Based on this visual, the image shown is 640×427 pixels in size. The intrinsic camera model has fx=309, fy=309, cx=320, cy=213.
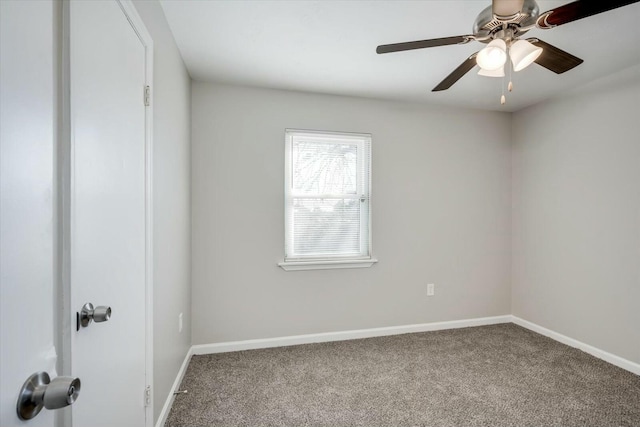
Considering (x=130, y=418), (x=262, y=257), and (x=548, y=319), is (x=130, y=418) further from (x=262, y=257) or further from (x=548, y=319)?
(x=548, y=319)

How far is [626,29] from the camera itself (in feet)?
6.33

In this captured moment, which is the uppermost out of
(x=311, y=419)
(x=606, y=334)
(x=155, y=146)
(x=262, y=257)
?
(x=155, y=146)

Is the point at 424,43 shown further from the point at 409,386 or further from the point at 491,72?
the point at 409,386

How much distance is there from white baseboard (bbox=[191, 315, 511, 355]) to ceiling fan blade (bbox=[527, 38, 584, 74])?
2575mm

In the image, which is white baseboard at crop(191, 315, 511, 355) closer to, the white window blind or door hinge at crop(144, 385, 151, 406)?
the white window blind

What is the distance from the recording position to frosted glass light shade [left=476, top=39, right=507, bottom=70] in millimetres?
1477

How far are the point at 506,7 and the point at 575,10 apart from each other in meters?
0.28

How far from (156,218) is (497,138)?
358 cm

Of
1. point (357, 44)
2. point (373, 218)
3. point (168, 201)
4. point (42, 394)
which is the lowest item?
point (42, 394)

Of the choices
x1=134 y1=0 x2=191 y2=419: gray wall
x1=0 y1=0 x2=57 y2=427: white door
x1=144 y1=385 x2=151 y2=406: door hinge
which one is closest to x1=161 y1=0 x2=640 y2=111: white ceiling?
x1=134 y1=0 x2=191 y2=419: gray wall

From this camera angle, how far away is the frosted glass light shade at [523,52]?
151 cm

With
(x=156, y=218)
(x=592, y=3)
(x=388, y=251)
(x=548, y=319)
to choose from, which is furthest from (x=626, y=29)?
(x=156, y=218)

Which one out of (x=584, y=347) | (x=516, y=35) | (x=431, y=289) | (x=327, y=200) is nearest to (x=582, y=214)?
(x=584, y=347)

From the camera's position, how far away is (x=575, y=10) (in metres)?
1.24
